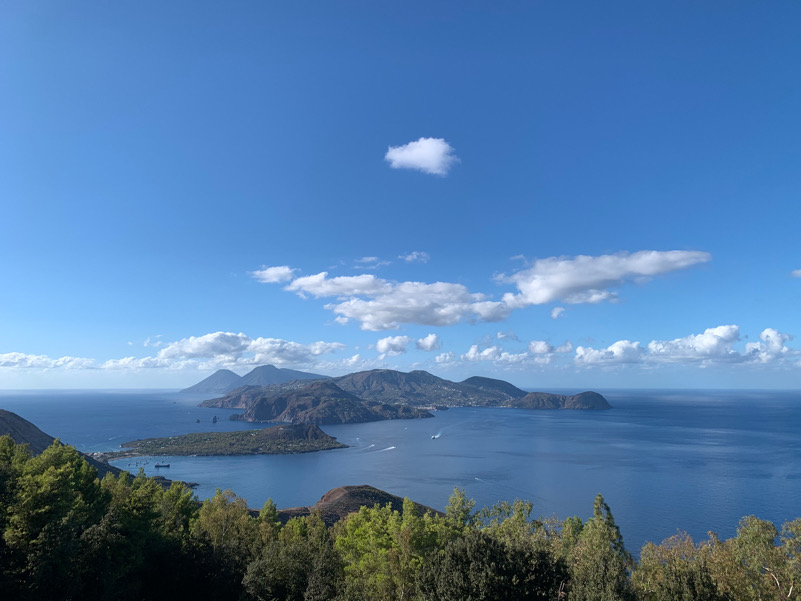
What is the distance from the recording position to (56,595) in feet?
72.2

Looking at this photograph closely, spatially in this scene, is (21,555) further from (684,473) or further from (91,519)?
(684,473)

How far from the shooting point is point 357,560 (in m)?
26.9

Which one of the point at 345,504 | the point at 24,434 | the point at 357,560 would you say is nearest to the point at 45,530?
the point at 357,560

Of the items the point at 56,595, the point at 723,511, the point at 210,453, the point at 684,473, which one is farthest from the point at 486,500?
the point at 210,453

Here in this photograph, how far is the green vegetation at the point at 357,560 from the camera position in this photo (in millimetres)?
20500

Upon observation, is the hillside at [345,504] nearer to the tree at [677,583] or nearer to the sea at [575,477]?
the sea at [575,477]

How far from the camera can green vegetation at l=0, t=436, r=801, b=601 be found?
20.5 m

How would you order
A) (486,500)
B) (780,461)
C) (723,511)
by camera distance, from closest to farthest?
1. (723,511)
2. (486,500)
3. (780,461)

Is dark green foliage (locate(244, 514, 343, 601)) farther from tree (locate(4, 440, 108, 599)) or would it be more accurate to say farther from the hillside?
the hillside

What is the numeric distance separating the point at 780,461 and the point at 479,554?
182 metres

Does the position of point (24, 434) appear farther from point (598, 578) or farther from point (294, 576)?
point (598, 578)

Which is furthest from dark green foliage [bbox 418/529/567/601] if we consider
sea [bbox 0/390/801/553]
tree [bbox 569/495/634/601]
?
sea [bbox 0/390/801/553]

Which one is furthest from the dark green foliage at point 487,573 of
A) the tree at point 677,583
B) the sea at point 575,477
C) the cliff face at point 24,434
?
the cliff face at point 24,434

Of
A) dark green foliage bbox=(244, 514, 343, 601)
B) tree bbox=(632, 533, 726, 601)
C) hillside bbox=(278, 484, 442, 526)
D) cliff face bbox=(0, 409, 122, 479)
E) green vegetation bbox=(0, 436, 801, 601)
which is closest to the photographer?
tree bbox=(632, 533, 726, 601)
